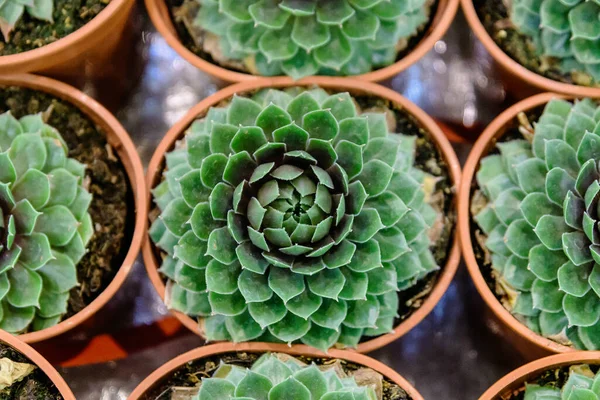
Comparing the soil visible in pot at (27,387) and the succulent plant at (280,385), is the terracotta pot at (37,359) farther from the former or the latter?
the succulent plant at (280,385)

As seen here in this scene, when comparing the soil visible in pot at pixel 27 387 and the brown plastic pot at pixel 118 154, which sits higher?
the brown plastic pot at pixel 118 154

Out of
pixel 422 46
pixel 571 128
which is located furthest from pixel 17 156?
pixel 571 128

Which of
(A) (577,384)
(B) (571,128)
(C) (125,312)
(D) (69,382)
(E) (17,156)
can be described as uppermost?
(B) (571,128)

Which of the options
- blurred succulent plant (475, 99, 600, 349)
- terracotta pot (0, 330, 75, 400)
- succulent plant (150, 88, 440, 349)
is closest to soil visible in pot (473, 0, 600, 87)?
blurred succulent plant (475, 99, 600, 349)

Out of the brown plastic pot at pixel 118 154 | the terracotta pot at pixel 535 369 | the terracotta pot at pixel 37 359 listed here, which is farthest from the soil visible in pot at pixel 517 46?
the terracotta pot at pixel 37 359

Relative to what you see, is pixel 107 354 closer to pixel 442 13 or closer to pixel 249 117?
pixel 249 117

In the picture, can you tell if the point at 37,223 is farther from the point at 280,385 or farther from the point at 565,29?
the point at 565,29
